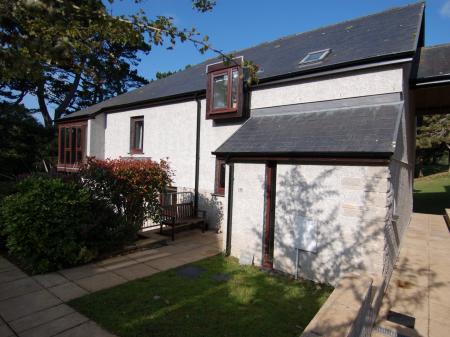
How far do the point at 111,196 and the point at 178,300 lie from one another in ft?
13.2

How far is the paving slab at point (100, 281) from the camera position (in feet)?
18.2

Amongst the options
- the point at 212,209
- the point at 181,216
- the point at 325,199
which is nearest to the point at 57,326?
the point at 325,199

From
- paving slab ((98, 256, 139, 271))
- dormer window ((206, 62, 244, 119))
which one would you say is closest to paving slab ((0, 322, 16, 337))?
paving slab ((98, 256, 139, 271))

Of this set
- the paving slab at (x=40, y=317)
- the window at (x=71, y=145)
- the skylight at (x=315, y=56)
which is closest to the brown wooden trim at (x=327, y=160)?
Result: the skylight at (x=315, y=56)

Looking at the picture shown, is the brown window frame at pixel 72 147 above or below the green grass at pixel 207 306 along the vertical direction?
above

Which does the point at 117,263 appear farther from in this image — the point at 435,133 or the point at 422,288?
the point at 435,133

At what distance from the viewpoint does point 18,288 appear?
5434 mm

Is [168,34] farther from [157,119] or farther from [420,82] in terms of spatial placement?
[157,119]

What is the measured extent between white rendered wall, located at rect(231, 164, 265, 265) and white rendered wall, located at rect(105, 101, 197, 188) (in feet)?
14.5

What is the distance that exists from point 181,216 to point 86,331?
6.15m

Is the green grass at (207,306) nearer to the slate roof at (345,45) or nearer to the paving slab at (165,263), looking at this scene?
the paving slab at (165,263)

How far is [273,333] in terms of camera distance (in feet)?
13.4

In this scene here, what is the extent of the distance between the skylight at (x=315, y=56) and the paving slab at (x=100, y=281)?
7.87 meters

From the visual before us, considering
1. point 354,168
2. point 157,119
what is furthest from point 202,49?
point 157,119
